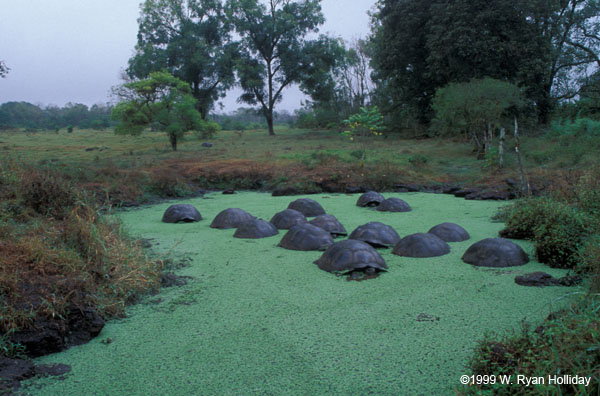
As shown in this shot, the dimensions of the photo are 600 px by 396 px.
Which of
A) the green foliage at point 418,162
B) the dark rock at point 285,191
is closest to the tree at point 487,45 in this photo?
the green foliage at point 418,162

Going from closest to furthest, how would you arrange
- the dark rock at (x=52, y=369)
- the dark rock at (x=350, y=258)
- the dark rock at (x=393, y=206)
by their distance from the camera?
the dark rock at (x=52, y=369), the dark rock at (x=350, y=258), the dark rock at (x=393, y=206)

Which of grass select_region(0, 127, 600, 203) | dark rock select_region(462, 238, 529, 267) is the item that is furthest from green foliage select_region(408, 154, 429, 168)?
dark rock select_region(462, 238, 529, 267)

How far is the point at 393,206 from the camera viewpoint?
7969mm

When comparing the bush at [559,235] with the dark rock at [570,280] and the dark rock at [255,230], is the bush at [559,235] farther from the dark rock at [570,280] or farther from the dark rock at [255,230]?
the dark rock at [255,230]

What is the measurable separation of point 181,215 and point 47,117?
1786 inches

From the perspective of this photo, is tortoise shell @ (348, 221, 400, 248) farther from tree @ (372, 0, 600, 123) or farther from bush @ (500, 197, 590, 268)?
tree @ (372, 0, 600, 123)

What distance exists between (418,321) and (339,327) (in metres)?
0.58

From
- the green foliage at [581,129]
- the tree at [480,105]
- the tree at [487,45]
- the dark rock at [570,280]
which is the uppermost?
the tree at [487,45]

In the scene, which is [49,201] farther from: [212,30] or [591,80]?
[212,30]

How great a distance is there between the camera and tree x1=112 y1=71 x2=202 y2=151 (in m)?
19.2

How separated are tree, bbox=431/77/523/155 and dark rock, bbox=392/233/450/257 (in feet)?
33.9

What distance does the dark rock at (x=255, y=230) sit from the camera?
6.07 meters

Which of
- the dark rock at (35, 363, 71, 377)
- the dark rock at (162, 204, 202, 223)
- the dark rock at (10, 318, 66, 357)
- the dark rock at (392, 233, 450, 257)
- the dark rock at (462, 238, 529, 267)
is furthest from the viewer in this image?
the dark rock at (162, 204, 202, 223)

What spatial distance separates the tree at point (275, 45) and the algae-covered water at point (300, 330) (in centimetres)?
2514
